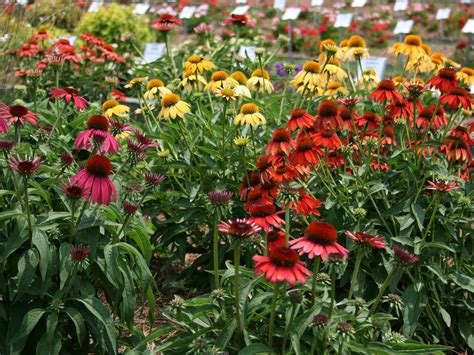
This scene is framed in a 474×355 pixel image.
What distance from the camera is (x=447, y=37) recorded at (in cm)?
1260

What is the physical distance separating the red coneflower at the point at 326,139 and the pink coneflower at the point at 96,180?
3.02 feet

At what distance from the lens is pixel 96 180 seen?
203 cm

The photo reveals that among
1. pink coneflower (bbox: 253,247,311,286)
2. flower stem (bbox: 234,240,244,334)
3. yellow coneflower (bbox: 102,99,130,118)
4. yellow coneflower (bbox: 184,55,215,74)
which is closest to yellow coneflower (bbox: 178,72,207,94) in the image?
yellow coneflower (bbox: 184,55,215,74)

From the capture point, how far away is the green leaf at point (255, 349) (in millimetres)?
1985

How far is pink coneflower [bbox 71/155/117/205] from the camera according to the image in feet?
6.59

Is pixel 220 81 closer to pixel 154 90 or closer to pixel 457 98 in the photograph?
pixel 154 90

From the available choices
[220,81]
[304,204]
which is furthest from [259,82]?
[304,204]

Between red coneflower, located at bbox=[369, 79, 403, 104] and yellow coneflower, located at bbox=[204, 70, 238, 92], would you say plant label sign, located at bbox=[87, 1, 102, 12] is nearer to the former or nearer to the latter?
yellow coneflower, located at bbox=[204, 70, 238, 92]

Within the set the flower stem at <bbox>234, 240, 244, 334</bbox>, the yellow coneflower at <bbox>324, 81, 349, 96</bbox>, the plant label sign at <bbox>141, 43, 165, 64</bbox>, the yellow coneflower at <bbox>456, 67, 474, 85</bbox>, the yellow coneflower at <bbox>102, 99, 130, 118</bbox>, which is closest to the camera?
the flower stem at <bbox>234, 240, 244, 334</bbox>

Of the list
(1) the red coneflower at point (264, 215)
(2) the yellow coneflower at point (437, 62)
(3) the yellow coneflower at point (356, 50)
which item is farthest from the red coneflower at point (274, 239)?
(2) the yellow coneflower at point (437, 62)

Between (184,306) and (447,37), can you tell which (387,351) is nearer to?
(184,306)

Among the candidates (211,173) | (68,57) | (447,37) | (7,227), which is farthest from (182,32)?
(7,227)

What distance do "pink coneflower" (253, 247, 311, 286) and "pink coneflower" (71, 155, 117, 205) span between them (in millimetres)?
479

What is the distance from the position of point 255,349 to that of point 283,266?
319mm
